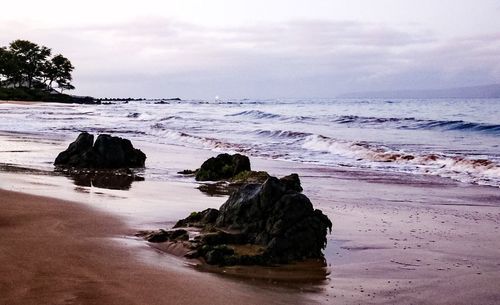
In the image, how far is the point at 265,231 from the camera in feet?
18.2

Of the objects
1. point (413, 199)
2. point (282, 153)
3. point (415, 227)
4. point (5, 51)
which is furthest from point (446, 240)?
point (5, 51)

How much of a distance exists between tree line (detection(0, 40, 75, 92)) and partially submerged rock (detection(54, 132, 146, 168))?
97.9m

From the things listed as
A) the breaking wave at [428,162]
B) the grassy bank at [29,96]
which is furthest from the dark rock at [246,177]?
the grassy bank at [29,96]

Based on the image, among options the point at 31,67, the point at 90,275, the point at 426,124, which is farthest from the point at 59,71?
the point at 90,275

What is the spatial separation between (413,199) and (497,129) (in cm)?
2482

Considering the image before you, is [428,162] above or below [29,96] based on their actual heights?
below

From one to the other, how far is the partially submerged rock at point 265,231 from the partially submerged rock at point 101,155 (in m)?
7.66

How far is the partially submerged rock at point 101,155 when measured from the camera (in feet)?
42.8

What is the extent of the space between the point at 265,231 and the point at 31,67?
112917mm

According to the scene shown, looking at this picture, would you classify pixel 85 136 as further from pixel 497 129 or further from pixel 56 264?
pixel 497 129

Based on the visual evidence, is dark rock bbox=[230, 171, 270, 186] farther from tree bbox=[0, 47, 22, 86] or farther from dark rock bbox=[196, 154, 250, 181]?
tree bbox=[0, 47, 22, 86]

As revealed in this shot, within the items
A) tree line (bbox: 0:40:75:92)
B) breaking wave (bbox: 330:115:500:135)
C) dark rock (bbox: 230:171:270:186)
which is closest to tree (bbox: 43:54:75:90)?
tree line (bbox: 0:40:75:92)

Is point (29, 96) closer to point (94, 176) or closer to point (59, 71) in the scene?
point (59, 71)

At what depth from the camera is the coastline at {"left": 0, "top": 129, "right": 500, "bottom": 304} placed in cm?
449
